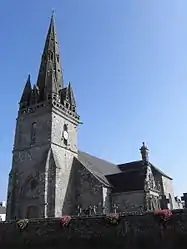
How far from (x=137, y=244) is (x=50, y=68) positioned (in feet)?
84.5

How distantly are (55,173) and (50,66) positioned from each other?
1457cm

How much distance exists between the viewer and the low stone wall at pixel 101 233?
13.1 meters

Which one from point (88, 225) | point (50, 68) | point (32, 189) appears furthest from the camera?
point (50, 68)

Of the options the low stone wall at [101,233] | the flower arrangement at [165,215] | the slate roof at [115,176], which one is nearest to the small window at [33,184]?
the slate roof at [115,176]

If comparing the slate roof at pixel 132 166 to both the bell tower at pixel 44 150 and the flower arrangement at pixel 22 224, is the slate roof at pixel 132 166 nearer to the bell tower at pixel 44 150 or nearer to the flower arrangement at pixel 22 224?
the bell tower at pixel 44 150

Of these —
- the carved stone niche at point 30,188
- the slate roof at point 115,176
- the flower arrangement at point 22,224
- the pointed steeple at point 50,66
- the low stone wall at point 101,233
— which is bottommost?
the low stone wall at point 101,233

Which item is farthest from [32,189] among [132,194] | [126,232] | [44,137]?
[126,232]

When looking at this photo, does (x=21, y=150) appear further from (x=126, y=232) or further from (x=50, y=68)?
(x=126, y=232)

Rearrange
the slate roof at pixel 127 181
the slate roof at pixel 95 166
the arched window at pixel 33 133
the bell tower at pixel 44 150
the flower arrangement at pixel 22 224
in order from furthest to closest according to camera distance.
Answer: the slate roof at pixel 95 166
the slate roof at pixel 127 181
the arched window at pixel 33 133
the bell tower at pixel 44 150
the flower arrangement at pixel 22 224

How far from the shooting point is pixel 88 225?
15438 mm

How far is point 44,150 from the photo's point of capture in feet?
93.8

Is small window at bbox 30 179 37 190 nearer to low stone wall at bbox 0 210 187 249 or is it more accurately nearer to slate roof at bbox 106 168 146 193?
slate roof at bbox 106 168 146 193

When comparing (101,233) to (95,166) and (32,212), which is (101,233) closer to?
(32,212)

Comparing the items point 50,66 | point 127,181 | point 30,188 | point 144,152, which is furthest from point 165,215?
point 50,66
